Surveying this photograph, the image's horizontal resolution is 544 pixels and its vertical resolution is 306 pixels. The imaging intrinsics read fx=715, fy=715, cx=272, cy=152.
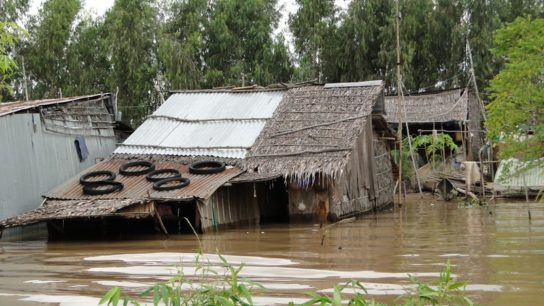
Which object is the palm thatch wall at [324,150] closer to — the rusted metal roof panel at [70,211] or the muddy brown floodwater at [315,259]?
the muddy brown floodwater at [315,259]

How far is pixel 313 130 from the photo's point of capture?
57.4 feet

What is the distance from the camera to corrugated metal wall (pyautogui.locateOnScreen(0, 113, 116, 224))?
50.1 ft

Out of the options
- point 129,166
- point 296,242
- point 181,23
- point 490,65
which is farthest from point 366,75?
point 296,242

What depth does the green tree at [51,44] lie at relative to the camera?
3111 centimetres

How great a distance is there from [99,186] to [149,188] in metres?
1.34

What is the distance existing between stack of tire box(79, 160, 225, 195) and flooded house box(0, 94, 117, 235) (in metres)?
1.07

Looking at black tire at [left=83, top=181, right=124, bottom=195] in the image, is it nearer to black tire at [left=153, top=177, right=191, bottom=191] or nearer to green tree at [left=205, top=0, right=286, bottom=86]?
black tire at [left=153, top=177, right=191, bottom=191]

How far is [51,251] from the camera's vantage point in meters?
13.3

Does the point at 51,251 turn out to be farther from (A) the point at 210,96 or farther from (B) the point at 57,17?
(B) the point at 57,17

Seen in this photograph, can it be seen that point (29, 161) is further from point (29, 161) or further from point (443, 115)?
point (443, 115)

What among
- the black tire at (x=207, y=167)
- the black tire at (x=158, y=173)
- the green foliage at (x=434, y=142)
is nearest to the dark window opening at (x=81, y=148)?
the black tire at (x=158, y=173)

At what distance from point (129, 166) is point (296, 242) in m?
5.34

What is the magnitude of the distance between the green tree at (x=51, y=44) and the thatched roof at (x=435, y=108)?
14.5 metres

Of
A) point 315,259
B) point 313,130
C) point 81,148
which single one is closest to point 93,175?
point 81,148
